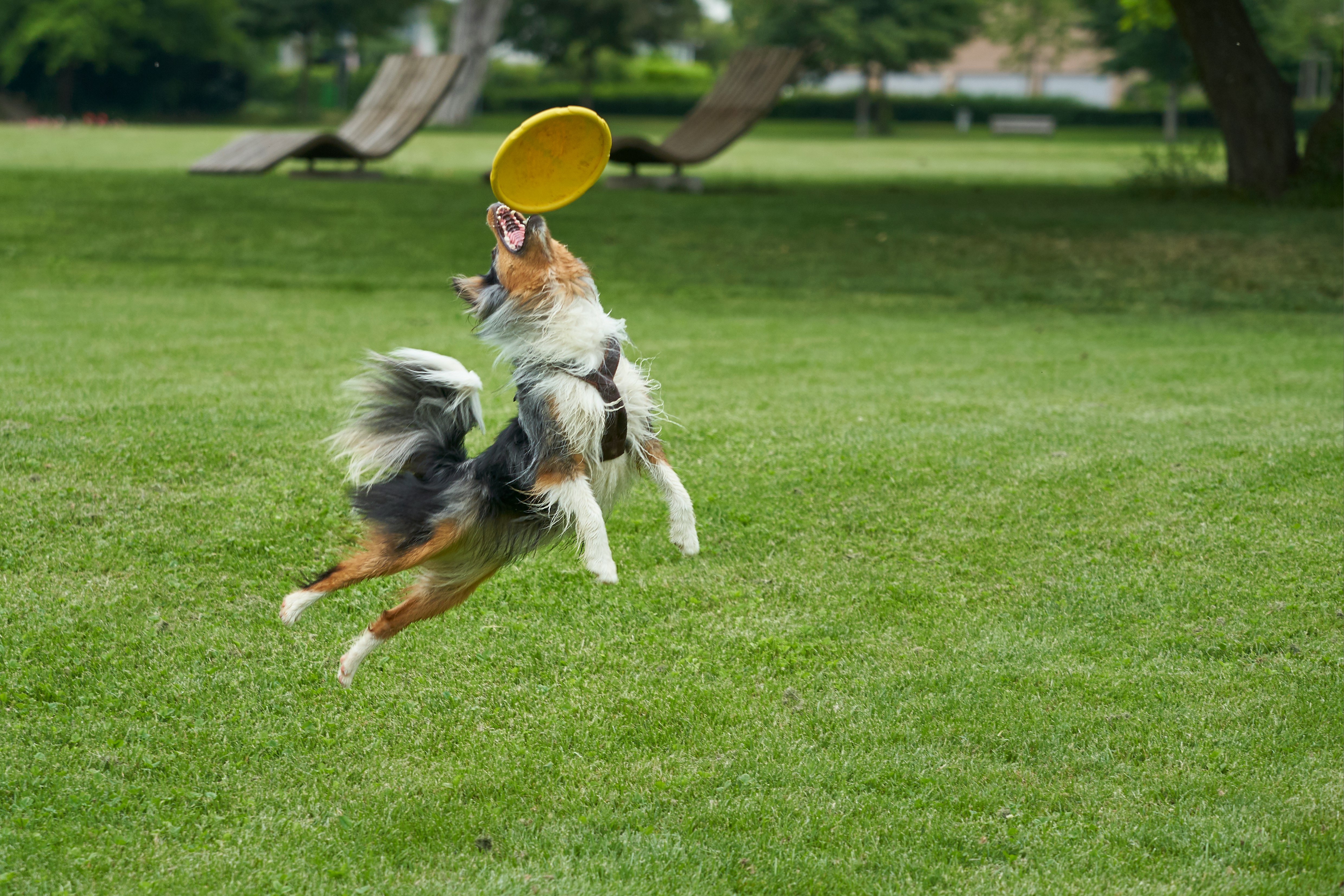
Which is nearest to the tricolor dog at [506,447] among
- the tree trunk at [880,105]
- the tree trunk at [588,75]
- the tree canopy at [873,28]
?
the tree trunk at [880,105]

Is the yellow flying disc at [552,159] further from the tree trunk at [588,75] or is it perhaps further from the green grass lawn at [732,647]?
the tree trunk at [588,75]

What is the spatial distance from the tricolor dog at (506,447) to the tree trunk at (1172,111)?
5157 centimetres

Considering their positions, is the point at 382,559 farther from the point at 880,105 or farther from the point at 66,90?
the point at 66,90

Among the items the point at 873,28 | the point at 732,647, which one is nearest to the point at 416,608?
the point at 732,647

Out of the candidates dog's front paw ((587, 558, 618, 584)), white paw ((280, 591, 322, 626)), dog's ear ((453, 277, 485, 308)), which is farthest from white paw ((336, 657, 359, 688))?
dog's ear ((453, 277, 485, 308))

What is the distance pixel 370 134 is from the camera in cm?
2250

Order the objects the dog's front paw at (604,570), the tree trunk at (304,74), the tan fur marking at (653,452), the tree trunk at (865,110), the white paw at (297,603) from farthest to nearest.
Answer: the tree trunk at (304,74) → the tree trunk at (865,110) → the white paw at (297,603) → the tan fur marking at (653,452) → the dog's front paw at (604,570)

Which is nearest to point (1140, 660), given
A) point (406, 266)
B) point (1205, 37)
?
point (406, 266)

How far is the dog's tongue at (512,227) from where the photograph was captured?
12.9 ft

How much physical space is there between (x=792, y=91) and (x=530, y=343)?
2507 inches

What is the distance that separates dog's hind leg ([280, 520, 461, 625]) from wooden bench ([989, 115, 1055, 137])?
5724 cm

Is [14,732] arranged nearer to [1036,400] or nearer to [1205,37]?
[1036,400]

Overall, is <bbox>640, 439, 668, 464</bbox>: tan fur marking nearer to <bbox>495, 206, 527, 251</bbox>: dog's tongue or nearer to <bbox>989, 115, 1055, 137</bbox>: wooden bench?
<bbox>495, 206, 527, 251</bbox>: dog's tongue

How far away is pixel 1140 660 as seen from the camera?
5734mm
